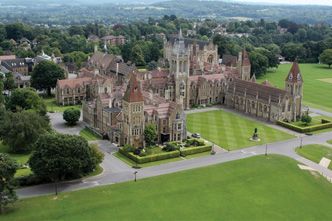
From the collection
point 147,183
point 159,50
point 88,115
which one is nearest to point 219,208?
point 147,183

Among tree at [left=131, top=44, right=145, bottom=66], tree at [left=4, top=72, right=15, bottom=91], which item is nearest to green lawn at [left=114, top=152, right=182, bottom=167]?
tree at [left=4, top=72, right=15, bottom=91]

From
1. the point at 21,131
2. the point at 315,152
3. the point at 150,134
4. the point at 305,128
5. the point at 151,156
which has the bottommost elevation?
the point at 315,152

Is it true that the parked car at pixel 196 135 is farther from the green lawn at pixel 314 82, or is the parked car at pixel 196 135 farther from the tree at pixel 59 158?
the green lawn at pixel 314 82

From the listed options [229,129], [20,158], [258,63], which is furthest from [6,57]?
[229,129]

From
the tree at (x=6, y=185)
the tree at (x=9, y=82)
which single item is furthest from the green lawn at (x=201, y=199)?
the tree at (x=9, y=82)

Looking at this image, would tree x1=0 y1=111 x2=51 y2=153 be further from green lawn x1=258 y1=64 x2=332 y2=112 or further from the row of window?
green lawn x1=258 y1=64 x2=332 y2=112

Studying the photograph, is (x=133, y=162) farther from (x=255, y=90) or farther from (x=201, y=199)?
(x=255, y=90)
